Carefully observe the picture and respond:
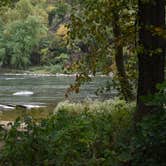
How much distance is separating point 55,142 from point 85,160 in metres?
0.37

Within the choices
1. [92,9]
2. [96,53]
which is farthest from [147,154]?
[96,53]

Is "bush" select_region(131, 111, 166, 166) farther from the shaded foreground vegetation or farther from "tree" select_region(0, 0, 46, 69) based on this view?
"tree" select_region(0, 0, 46, 69)

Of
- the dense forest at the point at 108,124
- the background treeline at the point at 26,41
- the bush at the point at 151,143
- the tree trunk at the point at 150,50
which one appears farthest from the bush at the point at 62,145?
the background treeline at the point at 26,41

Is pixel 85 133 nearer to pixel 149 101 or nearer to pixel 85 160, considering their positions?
pixel 85 160

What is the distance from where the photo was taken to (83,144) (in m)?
5.68

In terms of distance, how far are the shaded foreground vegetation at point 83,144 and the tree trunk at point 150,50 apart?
2.29 feet

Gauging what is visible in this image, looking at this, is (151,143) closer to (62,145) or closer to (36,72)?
(62,145)

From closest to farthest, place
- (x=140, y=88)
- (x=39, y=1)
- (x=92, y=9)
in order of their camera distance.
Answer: (x=140, y=88)
(x=92, y=9)
(x=39, y=1)

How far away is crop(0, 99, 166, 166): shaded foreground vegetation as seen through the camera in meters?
4.79

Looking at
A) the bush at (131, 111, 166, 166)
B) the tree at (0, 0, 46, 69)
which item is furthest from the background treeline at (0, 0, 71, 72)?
the bush at (131, 111, 166, 166)

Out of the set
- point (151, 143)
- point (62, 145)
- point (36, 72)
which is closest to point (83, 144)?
point (62, 145)

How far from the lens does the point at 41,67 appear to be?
233 ft

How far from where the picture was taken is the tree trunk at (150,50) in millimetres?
6316

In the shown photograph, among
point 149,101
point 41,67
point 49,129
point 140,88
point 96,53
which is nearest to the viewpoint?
point 149,101
